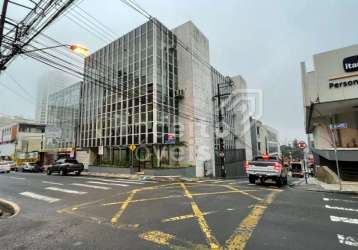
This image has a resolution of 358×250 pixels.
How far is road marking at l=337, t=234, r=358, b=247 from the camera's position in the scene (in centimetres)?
434

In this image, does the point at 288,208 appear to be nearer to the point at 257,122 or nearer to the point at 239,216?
the point at 239,216

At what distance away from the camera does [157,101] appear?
85.7 ft

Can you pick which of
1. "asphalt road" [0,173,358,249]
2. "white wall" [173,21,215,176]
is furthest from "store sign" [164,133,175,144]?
"asphalt road" [0,173,358,249]

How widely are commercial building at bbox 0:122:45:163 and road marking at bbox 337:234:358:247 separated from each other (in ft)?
201

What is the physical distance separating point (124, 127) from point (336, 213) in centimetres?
2496

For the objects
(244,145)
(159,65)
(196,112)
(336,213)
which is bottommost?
(336,213)

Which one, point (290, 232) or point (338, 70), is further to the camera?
point (338, 70)

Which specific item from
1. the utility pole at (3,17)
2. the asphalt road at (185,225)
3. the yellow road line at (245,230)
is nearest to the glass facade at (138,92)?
the utility pole at (3,17)

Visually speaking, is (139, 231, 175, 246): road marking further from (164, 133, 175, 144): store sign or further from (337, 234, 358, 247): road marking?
(164, 133, 175, 144): store sign

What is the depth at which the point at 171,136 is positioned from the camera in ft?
87.1

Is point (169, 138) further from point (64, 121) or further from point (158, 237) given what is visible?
point (64, 121)

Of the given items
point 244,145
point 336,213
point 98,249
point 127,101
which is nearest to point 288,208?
point 336,213

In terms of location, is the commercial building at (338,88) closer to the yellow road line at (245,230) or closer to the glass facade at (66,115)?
the yellow road line at (245,230)

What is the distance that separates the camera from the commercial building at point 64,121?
3753 cm
